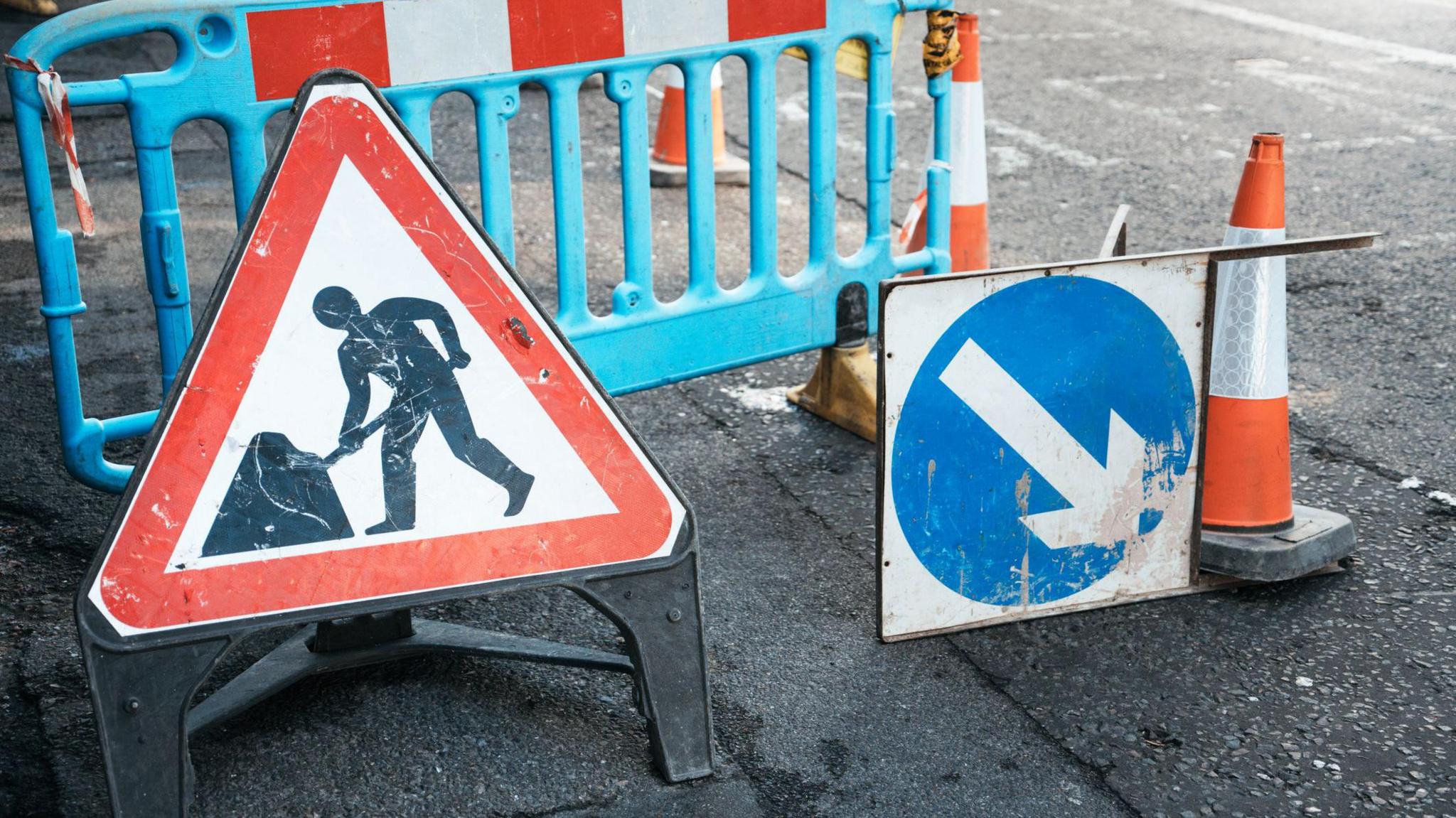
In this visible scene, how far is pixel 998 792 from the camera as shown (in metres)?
2.64

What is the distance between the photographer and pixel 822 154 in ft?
12.9

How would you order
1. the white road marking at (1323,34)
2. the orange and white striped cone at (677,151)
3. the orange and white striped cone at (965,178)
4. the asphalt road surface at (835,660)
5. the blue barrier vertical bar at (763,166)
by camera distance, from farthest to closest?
the white road marking at (1323,34), the orange and white striped cone at (677,151), the orange and white striped cone at (965,178), the blue barrier vertical bar at (763,166), the asphalt road surface at (835,660)

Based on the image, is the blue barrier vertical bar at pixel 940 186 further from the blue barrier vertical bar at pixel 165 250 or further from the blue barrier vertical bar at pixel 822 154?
the blue barrier vertical bar at pixel 165 250

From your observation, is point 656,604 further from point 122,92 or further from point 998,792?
point 122,92

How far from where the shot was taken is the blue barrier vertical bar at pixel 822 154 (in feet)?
12.7

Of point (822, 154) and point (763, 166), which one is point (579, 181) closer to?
point (763, 166)

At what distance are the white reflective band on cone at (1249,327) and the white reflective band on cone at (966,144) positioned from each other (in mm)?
1430

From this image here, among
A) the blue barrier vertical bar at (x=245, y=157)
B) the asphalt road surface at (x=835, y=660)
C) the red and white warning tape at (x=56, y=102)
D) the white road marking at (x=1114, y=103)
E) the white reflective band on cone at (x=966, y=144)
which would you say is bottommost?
the asphalt road surface at (x=835, y=660)

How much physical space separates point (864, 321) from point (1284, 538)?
1344 mm

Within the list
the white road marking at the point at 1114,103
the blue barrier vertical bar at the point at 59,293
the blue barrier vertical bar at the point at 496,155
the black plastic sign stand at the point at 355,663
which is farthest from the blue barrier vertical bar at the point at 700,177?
the white road marking at the point at 1114,103

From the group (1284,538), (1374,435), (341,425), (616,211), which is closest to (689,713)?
(341,425)

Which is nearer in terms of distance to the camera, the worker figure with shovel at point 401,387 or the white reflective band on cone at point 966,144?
the worker figure with shovel at point 401,387

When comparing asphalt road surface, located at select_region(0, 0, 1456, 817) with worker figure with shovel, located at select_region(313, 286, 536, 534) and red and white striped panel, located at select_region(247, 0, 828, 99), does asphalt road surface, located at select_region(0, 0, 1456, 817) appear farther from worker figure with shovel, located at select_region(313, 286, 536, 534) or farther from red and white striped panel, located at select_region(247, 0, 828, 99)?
red and white striped panel, located at select_region(247, 0, 828, 99)

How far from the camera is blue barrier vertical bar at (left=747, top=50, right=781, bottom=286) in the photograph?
378cm
